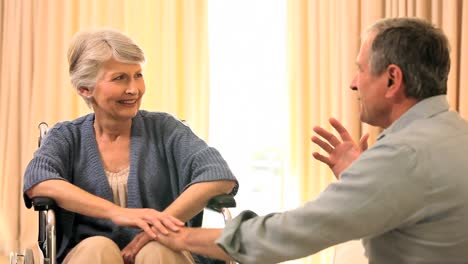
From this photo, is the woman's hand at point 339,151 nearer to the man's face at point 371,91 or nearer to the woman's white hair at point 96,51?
the man's face at point 371,91

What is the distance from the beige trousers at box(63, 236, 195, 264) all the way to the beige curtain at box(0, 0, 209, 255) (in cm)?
173

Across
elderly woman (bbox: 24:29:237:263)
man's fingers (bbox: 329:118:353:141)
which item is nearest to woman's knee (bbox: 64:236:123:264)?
elderly woman (bbox: 24:29:237:263)

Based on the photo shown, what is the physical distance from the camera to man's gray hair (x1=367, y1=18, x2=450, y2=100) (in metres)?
1.56

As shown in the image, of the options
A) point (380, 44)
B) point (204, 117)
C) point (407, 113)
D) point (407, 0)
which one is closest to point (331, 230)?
point (407, 113)

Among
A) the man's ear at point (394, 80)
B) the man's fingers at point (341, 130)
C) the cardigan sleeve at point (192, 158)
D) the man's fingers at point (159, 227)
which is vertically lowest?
the man's fingers at point (159, 227)

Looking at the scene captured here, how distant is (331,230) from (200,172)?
2.75 ft

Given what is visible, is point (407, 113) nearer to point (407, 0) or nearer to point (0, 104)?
point (407, 0)

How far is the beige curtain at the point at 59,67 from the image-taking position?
373 cm

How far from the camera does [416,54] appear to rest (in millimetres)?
1555

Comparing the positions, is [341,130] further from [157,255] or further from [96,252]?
[96,252]

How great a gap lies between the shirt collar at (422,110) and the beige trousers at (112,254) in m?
0.72

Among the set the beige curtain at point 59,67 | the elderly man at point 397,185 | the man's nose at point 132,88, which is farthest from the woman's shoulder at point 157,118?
the beige curtain at point 59,67

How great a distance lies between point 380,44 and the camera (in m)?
1.59

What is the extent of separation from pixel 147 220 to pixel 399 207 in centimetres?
85
